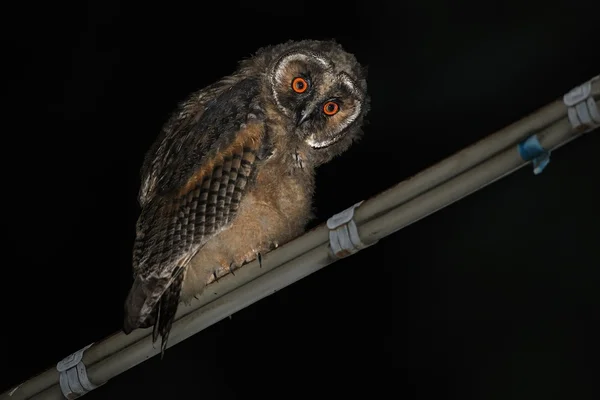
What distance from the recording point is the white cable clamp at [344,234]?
5.48ft

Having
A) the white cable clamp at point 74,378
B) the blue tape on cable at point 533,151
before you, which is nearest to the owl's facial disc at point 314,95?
the white cable clamp at point 74,378

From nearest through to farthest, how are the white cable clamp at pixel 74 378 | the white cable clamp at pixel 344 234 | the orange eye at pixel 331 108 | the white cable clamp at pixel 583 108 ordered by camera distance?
the white cable clamp at pixel 583 108
the white cable clamp at pixel 344 234
the white cable clamp at pixel 74 378
the orange eye at pixel 331 108

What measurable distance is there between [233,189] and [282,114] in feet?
1.24

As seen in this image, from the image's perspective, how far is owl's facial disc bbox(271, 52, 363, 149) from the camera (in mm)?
2607

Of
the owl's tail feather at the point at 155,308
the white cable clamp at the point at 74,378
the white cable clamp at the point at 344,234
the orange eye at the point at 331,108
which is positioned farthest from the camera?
the orange eye at the point at 331,108

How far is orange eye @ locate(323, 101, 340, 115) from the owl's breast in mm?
321

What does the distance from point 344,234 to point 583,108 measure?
54cm

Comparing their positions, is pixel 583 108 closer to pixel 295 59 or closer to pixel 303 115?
pixel 303 115

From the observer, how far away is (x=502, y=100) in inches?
144

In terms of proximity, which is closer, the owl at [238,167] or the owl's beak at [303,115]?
the owl at [238,167]

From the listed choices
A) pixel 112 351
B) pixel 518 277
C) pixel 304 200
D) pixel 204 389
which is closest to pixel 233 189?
pixel 304 200

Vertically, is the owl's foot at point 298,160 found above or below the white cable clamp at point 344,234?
above

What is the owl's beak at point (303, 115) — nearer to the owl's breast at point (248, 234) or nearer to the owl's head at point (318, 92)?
the owl's head at point (318, 92)

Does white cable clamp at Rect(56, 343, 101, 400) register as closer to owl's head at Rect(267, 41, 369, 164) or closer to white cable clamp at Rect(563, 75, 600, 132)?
owl's head at Rect(267, 41, 369, 164)
